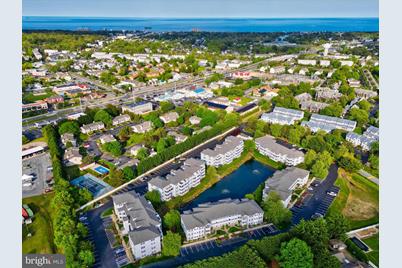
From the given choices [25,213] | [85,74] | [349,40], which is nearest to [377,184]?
[25,213]

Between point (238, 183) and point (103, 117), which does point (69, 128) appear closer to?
point (103, 117)

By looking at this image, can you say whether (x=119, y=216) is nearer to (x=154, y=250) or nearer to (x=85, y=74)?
(x=154, y=250)

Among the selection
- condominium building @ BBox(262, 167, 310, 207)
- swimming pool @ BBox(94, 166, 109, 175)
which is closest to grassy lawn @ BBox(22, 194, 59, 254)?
swimming pool @ BBox(94, 166, 109, 175)

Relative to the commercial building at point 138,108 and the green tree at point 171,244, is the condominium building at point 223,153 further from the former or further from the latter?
the commercial building at point 138,108

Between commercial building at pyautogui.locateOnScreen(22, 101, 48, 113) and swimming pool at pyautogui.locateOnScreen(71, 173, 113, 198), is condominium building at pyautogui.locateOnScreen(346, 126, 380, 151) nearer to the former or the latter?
swimming pool at pyautogui.locateOnScreen(71, 173, 113, 198)

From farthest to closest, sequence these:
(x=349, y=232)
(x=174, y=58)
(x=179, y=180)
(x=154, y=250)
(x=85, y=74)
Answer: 1. (x=174, y=58)
2. (x=85, y=74)
3. (x=179, y=180)
4. (x=349, y=232)
5. (x=154, y=250)

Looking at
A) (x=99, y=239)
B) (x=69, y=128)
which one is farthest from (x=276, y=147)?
(x=69, y=128)
